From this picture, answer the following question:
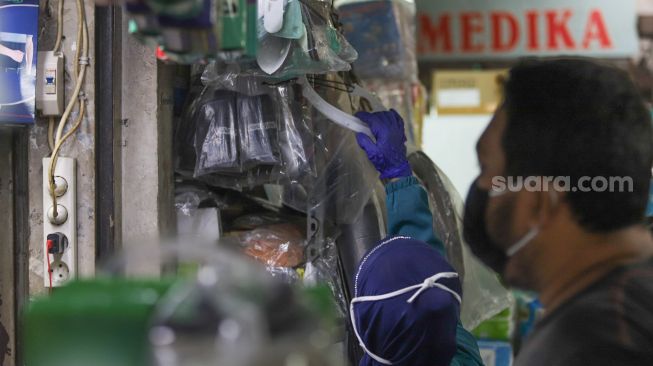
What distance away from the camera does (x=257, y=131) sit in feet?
8.96

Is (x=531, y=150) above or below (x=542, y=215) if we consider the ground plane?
above

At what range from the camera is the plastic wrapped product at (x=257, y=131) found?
271 centimetres

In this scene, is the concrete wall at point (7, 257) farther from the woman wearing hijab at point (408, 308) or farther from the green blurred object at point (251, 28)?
the green blurred object at point (251, 28)

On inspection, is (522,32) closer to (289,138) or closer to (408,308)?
(289,138)

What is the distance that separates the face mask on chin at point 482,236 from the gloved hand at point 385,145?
30.1 inches

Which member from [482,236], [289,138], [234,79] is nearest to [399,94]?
[289,138]

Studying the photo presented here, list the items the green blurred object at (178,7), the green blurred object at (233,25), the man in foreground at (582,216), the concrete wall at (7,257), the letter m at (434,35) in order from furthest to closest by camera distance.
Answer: the letter m at (434,35) < the concrete wall at (7,257) < the man in foreground at (582,216) < the green blurred object at (233,25) < the green blurred object at (178,7)

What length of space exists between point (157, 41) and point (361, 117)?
61.5 inches

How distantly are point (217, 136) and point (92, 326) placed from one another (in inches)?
64.8

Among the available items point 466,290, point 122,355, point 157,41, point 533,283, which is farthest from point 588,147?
point 466,290

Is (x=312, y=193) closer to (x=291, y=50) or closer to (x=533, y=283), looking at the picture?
(x=291, y=50)

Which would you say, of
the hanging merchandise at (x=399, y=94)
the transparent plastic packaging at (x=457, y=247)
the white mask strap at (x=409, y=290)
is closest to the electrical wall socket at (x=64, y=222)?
the white mask strap at (x=409, y=290)

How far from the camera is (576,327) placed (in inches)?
64.7

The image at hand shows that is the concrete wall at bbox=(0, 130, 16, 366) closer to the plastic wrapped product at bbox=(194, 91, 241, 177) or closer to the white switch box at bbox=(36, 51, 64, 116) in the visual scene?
the white switch box at bbox=(36, 51, 64, 116)
